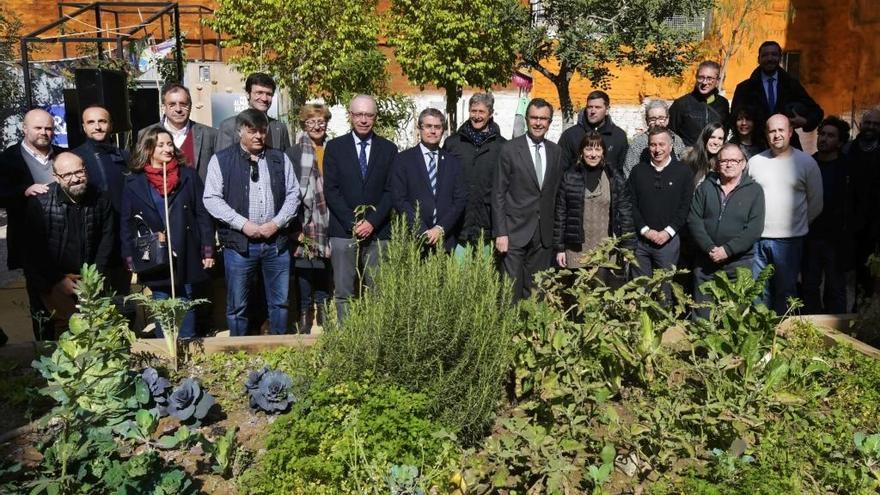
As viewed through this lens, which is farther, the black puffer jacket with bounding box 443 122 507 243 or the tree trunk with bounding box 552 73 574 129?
the tree trunk with bounding box 552 73 574 129

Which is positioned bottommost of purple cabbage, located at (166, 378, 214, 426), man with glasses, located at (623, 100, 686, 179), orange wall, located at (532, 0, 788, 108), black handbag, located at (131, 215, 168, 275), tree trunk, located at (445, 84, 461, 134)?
purple cabbage, located at (166, 378, 214, 426)

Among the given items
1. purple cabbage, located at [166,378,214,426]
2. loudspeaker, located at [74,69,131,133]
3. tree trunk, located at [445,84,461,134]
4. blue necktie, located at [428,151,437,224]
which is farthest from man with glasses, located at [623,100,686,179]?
tree trunk, located at [445,84,461,134]

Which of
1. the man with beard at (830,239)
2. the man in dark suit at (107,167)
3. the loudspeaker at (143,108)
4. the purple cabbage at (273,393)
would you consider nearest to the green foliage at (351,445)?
the purple cabbage at (273,393)

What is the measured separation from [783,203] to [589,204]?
1.27 meters

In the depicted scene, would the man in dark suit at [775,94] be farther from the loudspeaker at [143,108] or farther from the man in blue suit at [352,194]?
the loudspeaker at [143,108]

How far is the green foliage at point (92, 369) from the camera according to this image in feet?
8.27

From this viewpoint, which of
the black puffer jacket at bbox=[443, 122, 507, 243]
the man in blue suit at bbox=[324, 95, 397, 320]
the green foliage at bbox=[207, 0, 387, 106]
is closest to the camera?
the man in blue suit at bbox=[324, 95, 397, 320]

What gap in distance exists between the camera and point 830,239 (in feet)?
17.1

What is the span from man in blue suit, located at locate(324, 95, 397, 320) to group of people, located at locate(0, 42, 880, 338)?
0.03 ft

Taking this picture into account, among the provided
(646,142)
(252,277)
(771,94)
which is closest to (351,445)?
(252,277)

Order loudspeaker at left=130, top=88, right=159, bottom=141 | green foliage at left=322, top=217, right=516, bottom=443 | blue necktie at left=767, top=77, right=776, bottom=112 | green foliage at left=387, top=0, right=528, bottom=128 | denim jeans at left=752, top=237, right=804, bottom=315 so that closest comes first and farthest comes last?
green foliage at left=322, top=217, right=516, bottom=443
denim jeans at left=752, top=237, right=804, bottom=315
blue necktie at left=767, top=77, right=776, bottom=112
loudspeaker at left=130, top=88, right=159, bottom=141
green foliage at left=387, top=0, right=528, bottom=128

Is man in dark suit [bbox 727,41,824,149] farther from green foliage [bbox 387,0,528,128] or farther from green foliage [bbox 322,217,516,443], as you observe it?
green foliage [bbox 387,0,528,128]

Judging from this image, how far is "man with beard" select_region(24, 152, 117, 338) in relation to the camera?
4129 millimetres

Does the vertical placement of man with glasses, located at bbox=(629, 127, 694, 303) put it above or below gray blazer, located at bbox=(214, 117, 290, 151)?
below
